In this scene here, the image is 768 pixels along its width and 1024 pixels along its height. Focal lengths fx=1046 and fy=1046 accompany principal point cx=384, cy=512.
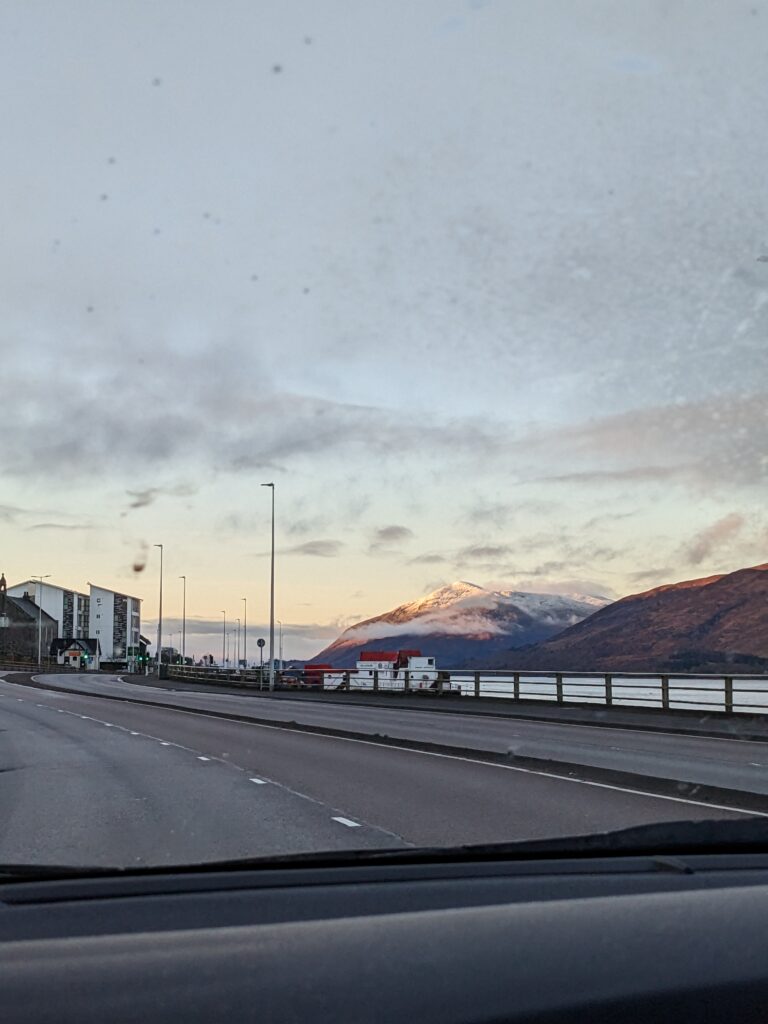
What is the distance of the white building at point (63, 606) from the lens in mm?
186413

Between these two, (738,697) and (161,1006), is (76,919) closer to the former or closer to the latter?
(161,1006)

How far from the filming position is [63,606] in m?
187

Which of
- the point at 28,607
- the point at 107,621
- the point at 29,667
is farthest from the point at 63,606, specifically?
the point at 29,667

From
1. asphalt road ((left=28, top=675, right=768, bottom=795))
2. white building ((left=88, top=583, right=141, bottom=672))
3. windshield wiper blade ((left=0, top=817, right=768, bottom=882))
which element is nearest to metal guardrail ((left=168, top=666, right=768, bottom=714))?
asphalt road ((left=28, top=675, right=768, bottom=795))

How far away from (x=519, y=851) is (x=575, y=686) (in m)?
29.3

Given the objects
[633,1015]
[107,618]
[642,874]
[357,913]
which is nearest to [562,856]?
[642,874]

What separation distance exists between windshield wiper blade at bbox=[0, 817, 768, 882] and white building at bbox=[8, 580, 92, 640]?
7416 inches

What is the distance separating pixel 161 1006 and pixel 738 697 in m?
26.5

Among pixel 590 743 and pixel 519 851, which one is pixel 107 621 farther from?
pixel 519 851

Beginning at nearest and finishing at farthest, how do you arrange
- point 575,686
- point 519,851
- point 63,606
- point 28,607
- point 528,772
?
point 519,851 < point 528,772 < point 575,686 < point 28,607 < point 63,606

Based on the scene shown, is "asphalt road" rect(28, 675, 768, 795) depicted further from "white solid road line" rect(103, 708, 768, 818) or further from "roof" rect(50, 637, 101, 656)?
"roof" rect(50, 637, 101, 656)

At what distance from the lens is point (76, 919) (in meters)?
2.63

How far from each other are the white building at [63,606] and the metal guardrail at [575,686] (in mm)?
131288

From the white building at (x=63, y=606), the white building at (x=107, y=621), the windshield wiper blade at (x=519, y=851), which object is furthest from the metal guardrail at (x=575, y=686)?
the white building at (x=107, y=621)
